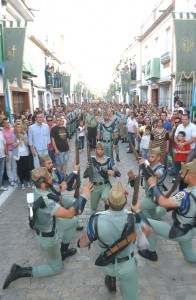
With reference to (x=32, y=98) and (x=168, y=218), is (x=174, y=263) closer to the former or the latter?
(x=168, y=218)

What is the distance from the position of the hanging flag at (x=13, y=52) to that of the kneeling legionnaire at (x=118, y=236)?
23.1 ft

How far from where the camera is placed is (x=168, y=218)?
17.0 ft

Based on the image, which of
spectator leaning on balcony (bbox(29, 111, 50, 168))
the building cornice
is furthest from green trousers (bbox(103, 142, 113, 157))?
the building cornice

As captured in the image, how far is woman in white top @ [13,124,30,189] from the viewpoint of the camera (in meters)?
6.79

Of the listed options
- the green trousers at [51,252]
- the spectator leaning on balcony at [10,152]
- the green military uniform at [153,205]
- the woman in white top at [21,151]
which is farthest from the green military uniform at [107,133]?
the green trousers at [51,252]

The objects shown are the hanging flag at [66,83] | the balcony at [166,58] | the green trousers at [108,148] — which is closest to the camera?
the green trousers at [108,148]

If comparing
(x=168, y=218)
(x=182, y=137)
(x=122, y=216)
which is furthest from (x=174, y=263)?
(x=182, y=137)

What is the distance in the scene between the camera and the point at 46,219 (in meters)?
3.23

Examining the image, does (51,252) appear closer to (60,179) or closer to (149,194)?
(60,179)

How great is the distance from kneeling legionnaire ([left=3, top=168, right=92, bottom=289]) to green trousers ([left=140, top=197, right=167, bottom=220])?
1.51 m

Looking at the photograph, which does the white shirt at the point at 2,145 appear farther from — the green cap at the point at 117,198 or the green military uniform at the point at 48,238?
the green cap at the point at 117,198

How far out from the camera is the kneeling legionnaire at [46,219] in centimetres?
304

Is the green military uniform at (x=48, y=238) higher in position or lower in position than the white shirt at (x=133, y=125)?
lower

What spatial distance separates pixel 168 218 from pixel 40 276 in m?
2.79
